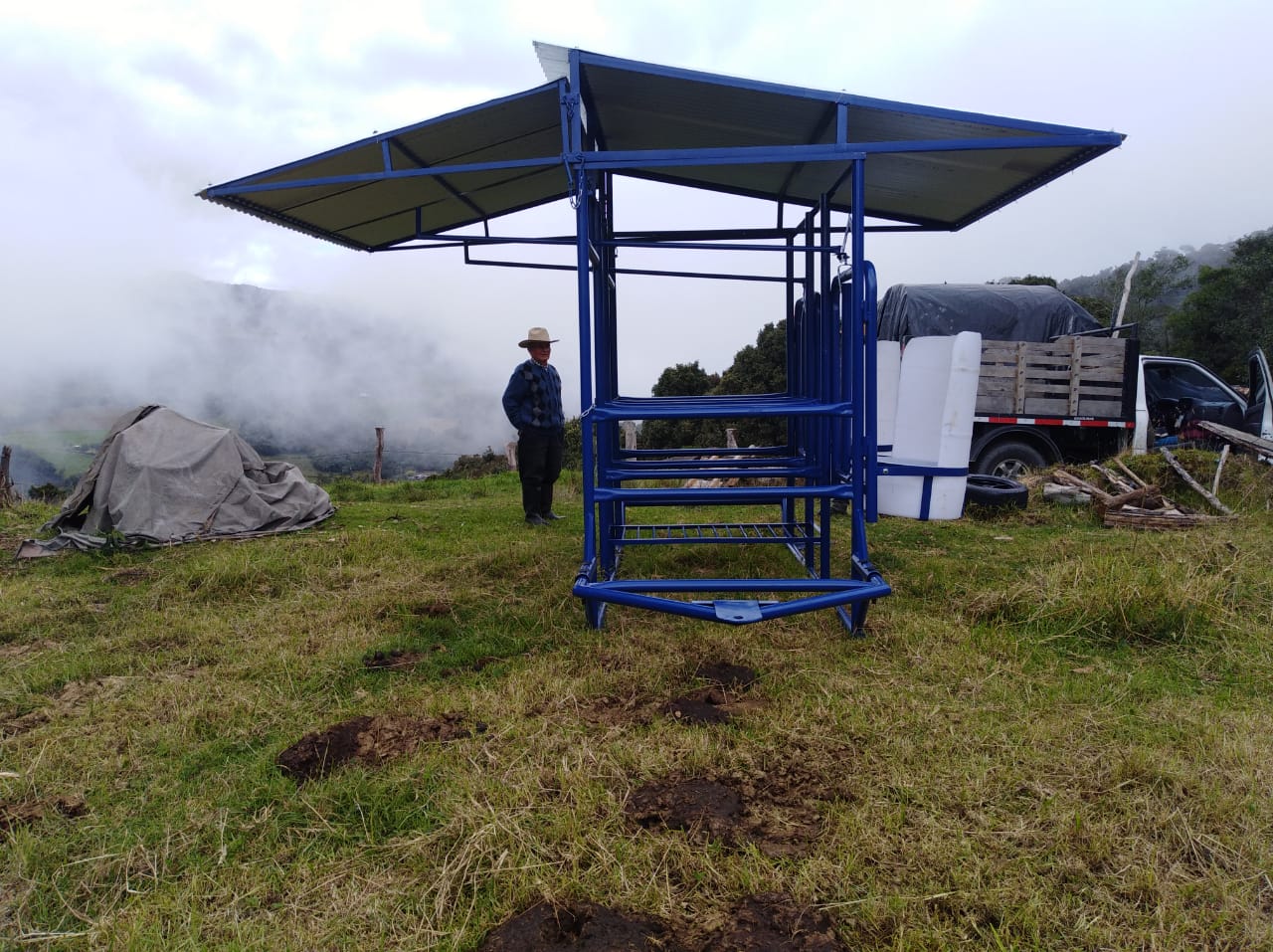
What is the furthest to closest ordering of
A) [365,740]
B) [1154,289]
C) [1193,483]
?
1. [1154,289]
2. [1193,483]
3. [365,740]

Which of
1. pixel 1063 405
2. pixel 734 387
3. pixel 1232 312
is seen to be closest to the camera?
pixel 1063 405

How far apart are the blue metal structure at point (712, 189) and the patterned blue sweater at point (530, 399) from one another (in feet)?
6.33

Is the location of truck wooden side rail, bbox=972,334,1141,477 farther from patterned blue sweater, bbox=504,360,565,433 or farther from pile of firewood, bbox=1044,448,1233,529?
patterned blue sweater, bbox=504,360,565,433

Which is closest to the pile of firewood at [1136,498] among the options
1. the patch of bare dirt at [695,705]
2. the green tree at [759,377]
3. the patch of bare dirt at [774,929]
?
the patch of bare dirt at [695,705]

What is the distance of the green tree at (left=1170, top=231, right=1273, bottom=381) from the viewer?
2732 cm

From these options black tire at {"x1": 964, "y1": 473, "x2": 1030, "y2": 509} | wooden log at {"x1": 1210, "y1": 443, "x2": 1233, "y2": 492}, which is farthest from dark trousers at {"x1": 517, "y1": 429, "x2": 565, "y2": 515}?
wooden log at {"x1": 1210, "y1": 443, "x2": 1233, "y2": 492}

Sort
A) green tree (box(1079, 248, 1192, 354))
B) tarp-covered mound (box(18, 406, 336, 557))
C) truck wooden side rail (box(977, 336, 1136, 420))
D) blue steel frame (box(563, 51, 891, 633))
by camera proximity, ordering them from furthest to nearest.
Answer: green tree (box(1079, 248, 1192, 354)) < truck wooden side rail (box(977, 336, 1136, 420)) < tarp-covered mound (box(18, 406, 336, 557)) < blue steel frame (box(563, 51, 891, 633))

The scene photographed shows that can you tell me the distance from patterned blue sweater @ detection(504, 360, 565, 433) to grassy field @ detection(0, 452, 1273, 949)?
3.01 meters

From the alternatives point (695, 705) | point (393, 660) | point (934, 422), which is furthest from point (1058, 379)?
point (393, 660)

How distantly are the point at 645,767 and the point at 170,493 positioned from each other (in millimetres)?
6730

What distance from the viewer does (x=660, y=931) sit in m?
1.77

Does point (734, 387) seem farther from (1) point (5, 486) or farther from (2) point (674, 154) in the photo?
(2) point (674, 154)

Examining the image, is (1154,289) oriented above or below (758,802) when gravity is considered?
above

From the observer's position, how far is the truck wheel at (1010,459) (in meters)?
9.43
